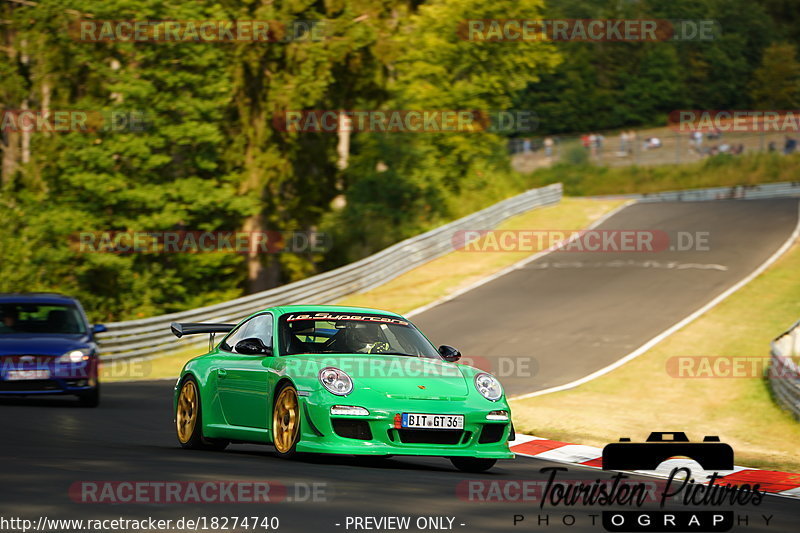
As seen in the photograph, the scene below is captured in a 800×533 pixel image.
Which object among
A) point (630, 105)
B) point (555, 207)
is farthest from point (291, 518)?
point (630, 105)

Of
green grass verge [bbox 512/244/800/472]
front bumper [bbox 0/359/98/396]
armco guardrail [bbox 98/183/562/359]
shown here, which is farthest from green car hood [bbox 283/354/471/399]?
armco guardrail [bbox 98/183/562/359]

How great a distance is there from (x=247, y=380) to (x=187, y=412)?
4.36 feet

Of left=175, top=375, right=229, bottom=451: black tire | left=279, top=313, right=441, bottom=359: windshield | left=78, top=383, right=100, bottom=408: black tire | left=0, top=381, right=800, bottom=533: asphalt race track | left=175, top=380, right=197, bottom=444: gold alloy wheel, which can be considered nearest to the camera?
left=0, top=381, right=800, bottom=533: asphalt race track

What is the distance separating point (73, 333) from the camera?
59.8ft

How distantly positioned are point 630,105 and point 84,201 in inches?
2797

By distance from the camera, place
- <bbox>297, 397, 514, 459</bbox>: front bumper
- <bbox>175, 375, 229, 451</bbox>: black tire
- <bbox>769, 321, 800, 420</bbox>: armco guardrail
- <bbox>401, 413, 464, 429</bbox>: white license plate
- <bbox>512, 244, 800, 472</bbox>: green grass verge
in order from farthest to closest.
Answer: <bbox>769, 321, 800, 420</bbox>: armco guardrail → <bbox>512, 244, 800, 472</bbox>: green grass verge → <bbox>175, 375, 229, 451</bbox>: black tire → <bbox>401, 413, 464, 429</bbox>: white license plate → <bbox>297, 397, 514, 459</bbox>: front bumper

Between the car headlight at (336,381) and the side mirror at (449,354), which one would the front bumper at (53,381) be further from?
the car headlight at (336,381)

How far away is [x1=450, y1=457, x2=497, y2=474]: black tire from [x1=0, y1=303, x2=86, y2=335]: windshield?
8752 mm

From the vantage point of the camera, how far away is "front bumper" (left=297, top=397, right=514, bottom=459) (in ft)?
33.7

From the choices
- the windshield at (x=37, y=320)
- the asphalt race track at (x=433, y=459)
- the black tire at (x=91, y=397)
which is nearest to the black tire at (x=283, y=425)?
the asphalt race track at (x=433, y=459)

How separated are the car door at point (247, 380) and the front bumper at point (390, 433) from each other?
2.82ft

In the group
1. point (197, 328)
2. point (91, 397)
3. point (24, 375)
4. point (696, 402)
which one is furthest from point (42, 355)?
point (696, 402)

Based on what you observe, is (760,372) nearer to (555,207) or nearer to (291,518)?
(291,518)

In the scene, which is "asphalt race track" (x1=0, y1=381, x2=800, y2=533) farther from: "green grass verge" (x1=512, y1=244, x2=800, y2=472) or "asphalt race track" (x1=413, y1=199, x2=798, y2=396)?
"asphalt race track" (x1=413, y1=199, x2=798, y2=396)
